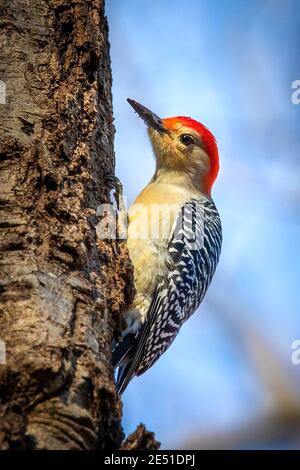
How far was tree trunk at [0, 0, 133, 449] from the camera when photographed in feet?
7.39

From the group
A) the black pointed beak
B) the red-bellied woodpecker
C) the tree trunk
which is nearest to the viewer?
the tree trunk

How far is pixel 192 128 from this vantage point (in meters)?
5.75

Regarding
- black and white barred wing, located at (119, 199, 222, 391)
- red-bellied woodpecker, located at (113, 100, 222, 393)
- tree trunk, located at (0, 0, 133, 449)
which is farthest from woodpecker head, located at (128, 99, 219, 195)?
tree trunk, located at (0, 0, 133, 449)

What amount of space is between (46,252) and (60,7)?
169 centimetres

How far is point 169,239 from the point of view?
4727mm

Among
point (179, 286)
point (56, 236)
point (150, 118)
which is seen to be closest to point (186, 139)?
point (150, 118)

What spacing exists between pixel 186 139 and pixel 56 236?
3153 mm

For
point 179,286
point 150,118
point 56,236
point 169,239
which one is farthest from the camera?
point 150,118

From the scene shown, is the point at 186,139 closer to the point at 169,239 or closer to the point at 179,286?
the point at 169,239

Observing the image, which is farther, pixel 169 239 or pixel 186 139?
pixel 186 139

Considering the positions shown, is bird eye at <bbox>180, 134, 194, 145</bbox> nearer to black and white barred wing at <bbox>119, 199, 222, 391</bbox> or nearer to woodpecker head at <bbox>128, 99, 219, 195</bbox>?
woodpecker head at <bbox>128, 99, 219, 195</bbox>

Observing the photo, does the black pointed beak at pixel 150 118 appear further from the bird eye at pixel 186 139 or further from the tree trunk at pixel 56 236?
the tree trunk at pixel 56 236

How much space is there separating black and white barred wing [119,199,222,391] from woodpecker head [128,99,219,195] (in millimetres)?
506
